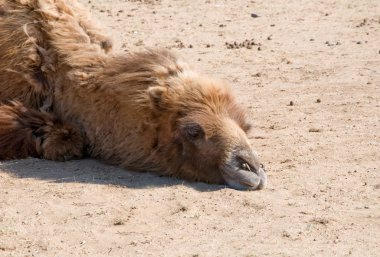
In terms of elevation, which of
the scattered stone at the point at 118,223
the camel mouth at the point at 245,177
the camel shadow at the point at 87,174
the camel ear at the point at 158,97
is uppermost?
the camel ear at the point at 158,97

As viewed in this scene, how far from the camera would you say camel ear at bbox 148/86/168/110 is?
656 cm

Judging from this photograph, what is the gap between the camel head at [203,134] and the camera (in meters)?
6.29

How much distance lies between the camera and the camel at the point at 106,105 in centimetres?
645

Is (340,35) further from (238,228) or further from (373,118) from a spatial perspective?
(238,228)

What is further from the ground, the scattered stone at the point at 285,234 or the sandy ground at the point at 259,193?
the scattered stone at the point at 285,234

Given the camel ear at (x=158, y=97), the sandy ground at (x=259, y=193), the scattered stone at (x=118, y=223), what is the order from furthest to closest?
1. the camel ear at (x=158, y=97)
2. the scattered stone at (x=118, y=223)
3. the sandy ground at (x=259, y=193)

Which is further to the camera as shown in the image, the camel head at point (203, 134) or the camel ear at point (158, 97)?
the camel ear at point (158, 97)

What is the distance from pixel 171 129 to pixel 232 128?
1.57ft

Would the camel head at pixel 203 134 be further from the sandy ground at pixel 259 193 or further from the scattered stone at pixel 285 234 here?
the scattered stone at pixel 285 234

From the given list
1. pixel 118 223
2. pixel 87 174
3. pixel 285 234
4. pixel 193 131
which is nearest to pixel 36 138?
pixel 87 174

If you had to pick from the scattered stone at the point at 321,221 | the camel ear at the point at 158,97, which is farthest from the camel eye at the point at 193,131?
the scattered stone at the point at 321,221

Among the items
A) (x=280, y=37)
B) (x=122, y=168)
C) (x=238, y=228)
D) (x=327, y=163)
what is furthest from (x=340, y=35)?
(x=238, y=228)

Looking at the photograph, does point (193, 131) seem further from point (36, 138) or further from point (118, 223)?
point (36, 138)

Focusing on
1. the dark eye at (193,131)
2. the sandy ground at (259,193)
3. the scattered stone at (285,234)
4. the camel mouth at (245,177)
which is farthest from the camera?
the dark eye at (193,131)
